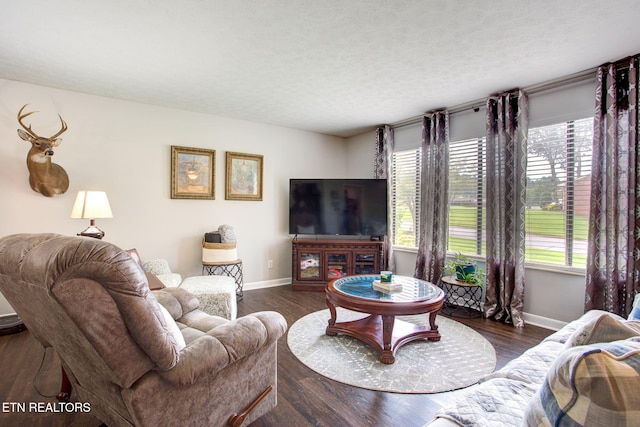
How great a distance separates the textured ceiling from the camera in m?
1.98

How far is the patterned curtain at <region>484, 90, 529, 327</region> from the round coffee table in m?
1.05

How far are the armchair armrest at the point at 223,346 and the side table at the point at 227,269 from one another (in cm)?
234

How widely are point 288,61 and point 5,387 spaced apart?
310 cm

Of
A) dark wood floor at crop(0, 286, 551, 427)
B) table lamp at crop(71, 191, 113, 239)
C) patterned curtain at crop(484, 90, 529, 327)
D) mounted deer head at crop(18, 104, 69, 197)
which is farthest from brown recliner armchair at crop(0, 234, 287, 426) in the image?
patterned curtain at crop(484, 90, 529, 327)

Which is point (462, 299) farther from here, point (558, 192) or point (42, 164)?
point (42, 164)

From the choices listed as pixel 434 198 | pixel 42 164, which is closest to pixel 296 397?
pixel 434 198

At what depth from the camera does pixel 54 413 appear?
5.92 feet

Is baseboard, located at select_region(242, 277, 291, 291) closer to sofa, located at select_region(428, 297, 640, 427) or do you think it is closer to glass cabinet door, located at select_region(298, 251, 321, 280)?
glass cabinet door, located at select_region(298, 251, 321, 280)

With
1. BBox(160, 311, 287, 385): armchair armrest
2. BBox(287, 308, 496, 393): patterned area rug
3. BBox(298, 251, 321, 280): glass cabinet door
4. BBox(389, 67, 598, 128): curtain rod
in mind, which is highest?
BBox(389, 67, 598, 128): curtain rod

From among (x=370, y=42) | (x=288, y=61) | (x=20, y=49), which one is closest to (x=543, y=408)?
(x=370, y=42)

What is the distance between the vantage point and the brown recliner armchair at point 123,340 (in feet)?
3.44

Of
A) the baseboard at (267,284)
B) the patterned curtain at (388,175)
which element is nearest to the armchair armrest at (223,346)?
the baseboard at (267,284)

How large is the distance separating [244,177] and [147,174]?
1.25 meters

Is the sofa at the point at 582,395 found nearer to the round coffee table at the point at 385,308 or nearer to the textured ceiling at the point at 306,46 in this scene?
the round coffee table at the point at 385,308
